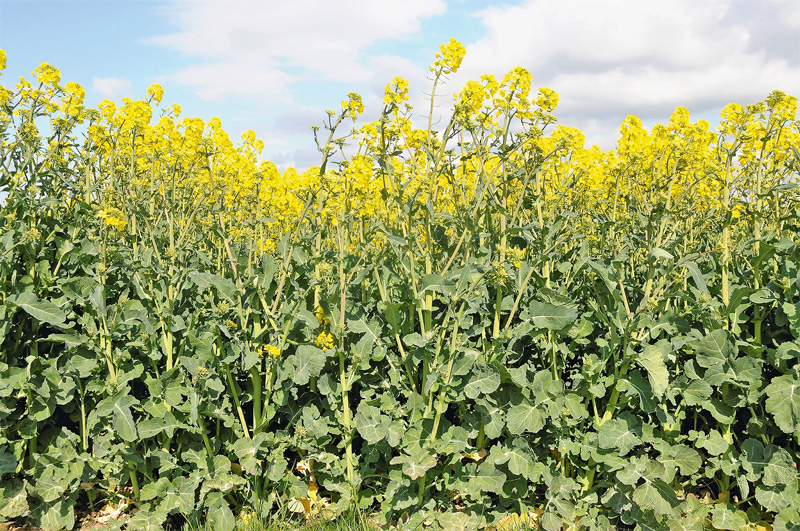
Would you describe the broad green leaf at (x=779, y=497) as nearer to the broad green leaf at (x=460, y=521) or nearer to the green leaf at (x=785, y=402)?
the green leaf at (x=785, y=402)

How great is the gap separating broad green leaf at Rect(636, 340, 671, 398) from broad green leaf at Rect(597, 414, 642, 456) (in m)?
0.22

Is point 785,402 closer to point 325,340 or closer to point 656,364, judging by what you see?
point 656,364

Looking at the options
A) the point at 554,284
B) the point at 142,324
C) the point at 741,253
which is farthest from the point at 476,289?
the point at 142,324

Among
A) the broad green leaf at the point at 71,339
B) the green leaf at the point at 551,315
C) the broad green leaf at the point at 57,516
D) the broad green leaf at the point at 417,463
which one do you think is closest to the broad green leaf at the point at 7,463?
the broad green leaf at the point at 57,516

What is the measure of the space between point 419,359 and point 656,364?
115 cm

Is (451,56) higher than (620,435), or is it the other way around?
(451,56)

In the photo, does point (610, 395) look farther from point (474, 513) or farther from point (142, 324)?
point (142, 324)

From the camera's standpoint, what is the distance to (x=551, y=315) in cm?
283

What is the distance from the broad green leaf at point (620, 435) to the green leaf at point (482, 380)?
1.97 feet

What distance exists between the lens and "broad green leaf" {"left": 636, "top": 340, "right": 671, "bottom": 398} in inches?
108

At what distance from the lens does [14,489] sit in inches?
126

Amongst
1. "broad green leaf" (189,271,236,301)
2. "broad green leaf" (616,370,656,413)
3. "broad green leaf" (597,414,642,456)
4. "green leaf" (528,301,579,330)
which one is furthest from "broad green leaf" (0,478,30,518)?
"broad green leaf" (616,370,656,413)

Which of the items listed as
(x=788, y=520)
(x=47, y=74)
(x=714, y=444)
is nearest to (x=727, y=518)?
(x=788, y=520)

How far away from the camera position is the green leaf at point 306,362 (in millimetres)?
2896
